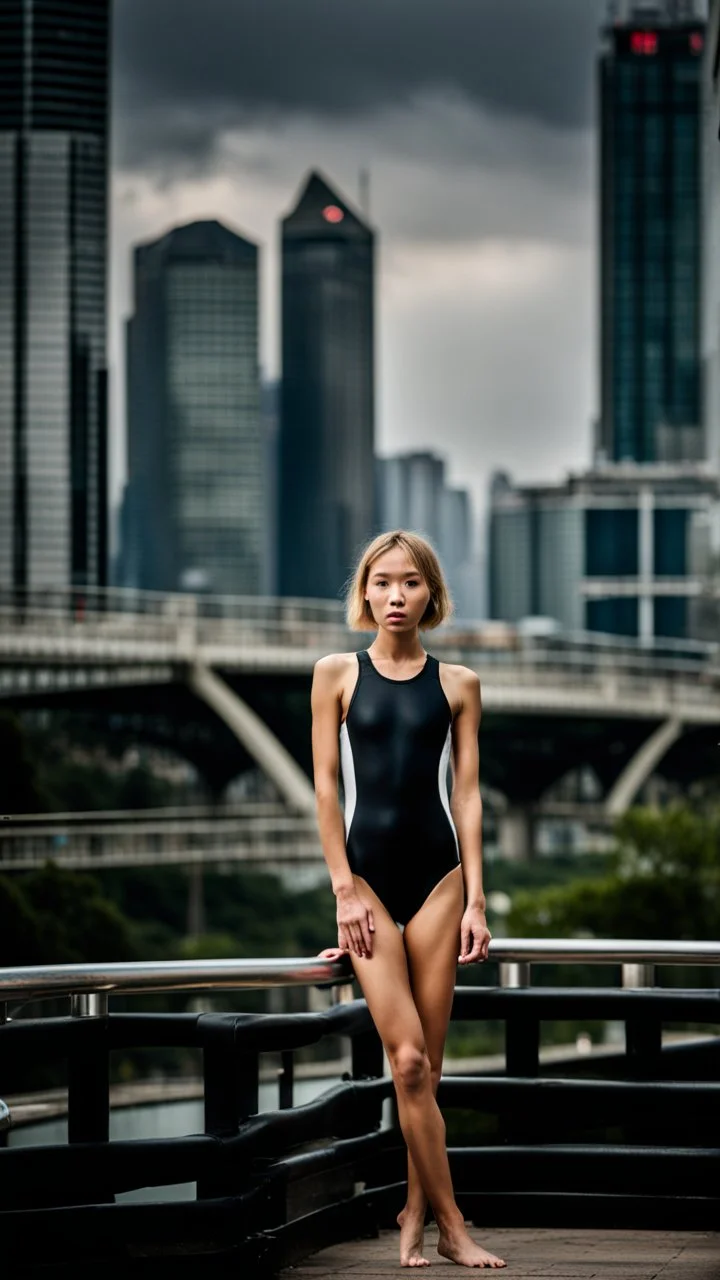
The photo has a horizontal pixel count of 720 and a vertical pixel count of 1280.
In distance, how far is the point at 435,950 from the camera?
4.68 meters

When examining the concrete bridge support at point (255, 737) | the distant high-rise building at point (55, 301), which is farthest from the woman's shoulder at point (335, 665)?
the distant high-rise building at point (55, 301)

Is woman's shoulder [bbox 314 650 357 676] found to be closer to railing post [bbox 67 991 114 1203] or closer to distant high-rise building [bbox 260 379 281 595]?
railing post [bbox 67 991 114 1203]

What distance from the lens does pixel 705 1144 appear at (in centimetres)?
551

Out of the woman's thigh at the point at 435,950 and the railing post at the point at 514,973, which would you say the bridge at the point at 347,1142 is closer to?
the railing post at the point at 514,973

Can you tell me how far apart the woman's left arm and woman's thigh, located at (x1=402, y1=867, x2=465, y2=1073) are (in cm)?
3

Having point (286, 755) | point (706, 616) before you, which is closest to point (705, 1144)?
point (286, 755)

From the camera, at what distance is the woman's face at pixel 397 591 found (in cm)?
480

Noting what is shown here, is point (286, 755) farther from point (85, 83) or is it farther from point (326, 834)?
point (326, 834)

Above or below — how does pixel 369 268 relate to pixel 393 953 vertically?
above

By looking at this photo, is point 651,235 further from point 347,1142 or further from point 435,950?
point 435,950

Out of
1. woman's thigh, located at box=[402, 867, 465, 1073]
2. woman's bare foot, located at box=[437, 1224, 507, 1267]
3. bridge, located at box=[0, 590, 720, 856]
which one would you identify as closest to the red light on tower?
bridge, located at box=[0, 590, 720, 856]

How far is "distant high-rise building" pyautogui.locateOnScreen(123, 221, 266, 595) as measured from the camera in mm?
81688

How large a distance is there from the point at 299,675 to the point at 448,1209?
6151 centimetres

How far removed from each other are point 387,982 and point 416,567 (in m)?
0.95
